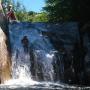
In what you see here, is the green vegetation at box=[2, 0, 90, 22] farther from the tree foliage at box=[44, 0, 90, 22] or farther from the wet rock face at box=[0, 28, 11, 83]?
the wet rock face at box=[0, 28, 11, 83]

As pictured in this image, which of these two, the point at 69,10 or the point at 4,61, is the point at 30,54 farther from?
the point at 69,10

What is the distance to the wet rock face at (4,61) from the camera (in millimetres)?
19000

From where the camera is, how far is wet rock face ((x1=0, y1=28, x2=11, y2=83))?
19.0m

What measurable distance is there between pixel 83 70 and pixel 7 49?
3702 mm

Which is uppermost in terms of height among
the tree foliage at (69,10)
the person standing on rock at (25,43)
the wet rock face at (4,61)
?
the tree foliage at (69,10)

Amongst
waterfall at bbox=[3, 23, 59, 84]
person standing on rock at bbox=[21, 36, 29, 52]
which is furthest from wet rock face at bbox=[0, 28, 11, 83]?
person standing on rock at bbox=[21, 36, 29, 52]

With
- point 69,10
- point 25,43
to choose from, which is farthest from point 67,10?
point 25,43

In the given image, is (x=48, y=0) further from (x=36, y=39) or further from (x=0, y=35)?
(x=0, y=35)

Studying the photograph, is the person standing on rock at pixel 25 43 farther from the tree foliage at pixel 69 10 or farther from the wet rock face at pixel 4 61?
the tree foliage at pixel 69 10

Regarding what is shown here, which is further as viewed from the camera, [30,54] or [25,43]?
[25,43]

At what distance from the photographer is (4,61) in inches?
765

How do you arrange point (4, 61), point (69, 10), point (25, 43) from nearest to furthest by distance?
1. point (4, 61)
2. point (25, 43)
3. point (69, 10)

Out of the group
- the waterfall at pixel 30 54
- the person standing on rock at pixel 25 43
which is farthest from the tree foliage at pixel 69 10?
the person standing on rock at pixel 25 43

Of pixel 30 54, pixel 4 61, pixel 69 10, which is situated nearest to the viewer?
pixel 4 61
